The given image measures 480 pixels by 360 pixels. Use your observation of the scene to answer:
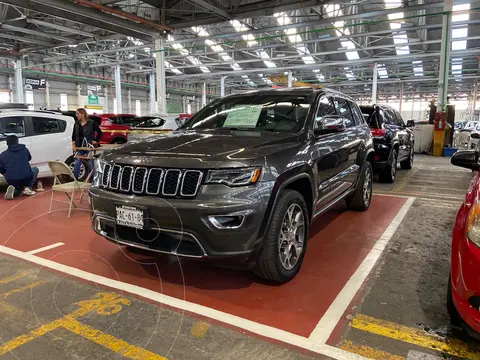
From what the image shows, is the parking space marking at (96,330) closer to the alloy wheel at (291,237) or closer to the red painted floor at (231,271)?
the red painted floor at (231,271)

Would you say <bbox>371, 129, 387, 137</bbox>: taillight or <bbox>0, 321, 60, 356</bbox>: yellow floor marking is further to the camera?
<bbox>371, 129, 387, 137</bbox>: taillight

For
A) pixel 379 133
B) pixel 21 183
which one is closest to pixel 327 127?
pixel 379 133

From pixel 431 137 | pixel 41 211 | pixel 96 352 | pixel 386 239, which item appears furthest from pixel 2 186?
pixel 431 137

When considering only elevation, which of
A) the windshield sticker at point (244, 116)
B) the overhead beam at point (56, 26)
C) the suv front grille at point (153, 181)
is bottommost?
the suv front grille at point (153, 181)

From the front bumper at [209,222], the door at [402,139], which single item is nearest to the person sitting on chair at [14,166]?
the front bumper at [209,222]

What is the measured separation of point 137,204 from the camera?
2715mm

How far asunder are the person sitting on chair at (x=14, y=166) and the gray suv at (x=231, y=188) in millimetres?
4011

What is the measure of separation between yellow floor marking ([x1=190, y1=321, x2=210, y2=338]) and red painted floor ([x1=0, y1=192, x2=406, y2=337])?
9.2 inches

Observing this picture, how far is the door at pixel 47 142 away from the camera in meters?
7.38

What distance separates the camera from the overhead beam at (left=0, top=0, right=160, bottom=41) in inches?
412

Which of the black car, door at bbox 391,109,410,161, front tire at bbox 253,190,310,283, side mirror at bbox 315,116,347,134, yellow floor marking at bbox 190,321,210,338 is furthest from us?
door at bbox 391,109,410,161

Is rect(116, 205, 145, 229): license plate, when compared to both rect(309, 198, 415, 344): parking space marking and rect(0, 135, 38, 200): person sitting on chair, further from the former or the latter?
rect(0, 135, 38, 200): person sitting on chair

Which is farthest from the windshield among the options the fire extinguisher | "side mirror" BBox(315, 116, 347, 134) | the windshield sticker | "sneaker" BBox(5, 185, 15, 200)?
the fire extinguisher

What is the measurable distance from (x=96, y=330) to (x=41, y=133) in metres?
6.19
